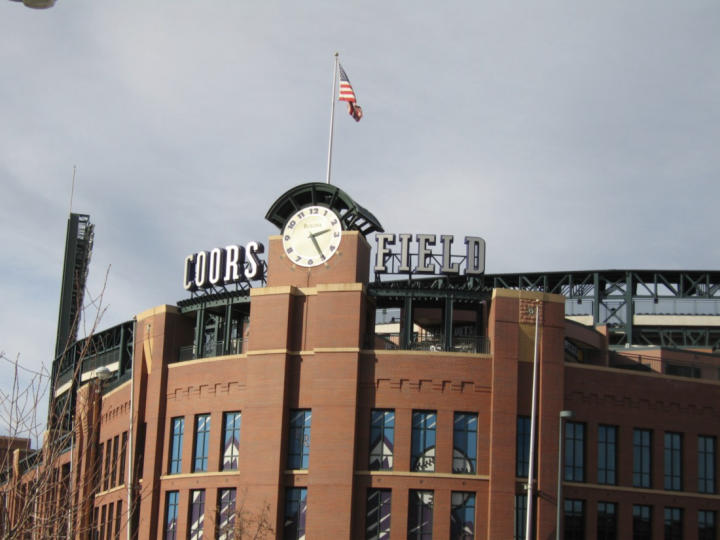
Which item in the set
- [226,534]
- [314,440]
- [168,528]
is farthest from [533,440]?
[168,528]

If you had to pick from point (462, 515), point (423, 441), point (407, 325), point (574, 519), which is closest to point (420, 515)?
point (462, 515)

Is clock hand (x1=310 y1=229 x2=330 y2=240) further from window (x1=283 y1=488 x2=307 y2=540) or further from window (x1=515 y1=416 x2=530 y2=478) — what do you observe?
window (x1=515 y1=416 x2=530 y2=478)

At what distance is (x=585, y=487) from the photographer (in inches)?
2616

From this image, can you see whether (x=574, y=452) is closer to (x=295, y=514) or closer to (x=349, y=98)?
(x=295, y=514)

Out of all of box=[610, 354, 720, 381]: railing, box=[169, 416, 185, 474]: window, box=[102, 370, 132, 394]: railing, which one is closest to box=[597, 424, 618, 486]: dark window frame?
box=[610, 354, 720, 381]: railing

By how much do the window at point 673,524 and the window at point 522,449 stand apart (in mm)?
9580

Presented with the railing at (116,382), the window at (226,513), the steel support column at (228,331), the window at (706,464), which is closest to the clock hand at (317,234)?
the steel support column at (228,331)

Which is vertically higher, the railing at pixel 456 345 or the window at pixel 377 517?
the railing at pixel 456 345

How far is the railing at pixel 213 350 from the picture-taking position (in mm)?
73125

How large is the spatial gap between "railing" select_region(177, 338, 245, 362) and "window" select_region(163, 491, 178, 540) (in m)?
8.70

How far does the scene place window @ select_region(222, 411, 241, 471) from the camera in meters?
68.4

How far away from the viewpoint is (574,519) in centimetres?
6600

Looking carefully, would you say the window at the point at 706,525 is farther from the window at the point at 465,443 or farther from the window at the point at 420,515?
the window at the point at 420,515

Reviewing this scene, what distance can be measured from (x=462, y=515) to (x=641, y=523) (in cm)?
1130
